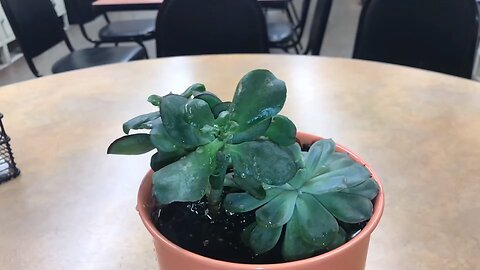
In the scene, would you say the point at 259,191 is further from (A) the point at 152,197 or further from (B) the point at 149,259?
(B) the point at 149,259

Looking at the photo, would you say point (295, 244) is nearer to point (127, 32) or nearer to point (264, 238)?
point (264, 238)

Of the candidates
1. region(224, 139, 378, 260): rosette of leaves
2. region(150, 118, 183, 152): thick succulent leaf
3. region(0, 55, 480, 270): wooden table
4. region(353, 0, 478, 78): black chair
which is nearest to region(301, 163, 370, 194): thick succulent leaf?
region(224, 139, 378, 260): rosette of leaves

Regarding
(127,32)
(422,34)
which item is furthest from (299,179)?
(127,32)

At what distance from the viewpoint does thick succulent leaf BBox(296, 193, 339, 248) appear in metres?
0.36

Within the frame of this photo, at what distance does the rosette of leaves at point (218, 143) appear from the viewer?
357 millimetres

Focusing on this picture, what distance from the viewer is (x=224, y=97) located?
95cm

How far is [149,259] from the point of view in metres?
0.60

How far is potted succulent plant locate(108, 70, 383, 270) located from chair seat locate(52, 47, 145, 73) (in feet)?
5.96

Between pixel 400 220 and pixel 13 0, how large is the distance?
5.63 ft

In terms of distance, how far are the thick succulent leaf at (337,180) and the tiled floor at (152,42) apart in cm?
286

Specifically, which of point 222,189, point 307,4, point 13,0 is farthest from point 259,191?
point 307,4

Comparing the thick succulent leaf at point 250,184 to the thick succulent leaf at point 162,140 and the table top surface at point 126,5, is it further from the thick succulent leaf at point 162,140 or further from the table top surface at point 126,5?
the table top surface at point 126,5

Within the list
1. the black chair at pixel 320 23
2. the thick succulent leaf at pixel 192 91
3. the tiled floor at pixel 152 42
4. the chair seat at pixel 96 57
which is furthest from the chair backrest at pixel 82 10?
the thick succulent leaf at pixel 192 91

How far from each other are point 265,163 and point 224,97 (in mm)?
606
